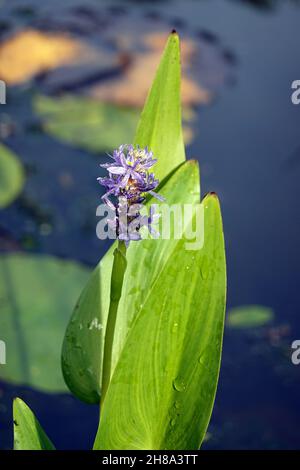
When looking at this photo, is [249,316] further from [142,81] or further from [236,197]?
[142,81]

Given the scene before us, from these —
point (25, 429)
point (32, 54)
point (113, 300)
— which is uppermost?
point (32, 54)

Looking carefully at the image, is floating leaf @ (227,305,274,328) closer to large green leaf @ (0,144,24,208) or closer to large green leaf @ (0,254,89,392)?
large green leaf @ (0,254,89,392)

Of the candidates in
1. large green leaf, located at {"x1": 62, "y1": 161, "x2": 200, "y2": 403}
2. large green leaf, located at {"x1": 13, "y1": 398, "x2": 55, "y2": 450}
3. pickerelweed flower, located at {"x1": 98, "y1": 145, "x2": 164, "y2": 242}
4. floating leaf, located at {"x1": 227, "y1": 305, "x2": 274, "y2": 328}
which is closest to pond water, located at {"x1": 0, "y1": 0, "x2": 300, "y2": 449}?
floating leaf, located at {"x1": 227, "y1": 305, "x2": 274, "y2": 328}

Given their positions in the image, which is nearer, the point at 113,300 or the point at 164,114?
the point at 113,300

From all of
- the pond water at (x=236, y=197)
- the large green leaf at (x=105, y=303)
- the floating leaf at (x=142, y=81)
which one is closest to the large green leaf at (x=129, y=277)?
the large green leaf at (x=105, y=303)

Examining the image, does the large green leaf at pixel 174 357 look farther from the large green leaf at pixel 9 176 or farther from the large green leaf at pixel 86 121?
the large green leaf at pixel 86 121

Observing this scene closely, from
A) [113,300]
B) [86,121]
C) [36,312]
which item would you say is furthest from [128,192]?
[86,121]
